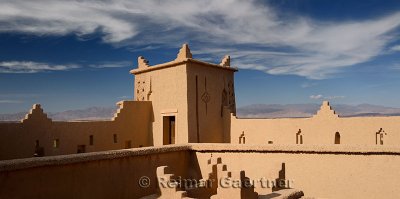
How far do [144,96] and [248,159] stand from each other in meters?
7.92

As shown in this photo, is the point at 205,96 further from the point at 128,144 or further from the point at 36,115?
the point at 36,115

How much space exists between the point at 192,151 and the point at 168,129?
4406 mm

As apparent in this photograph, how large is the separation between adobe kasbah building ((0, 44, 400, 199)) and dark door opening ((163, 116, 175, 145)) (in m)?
0.05

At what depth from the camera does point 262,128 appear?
16844 millimetres

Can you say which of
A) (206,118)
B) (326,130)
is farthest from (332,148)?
(206,118)

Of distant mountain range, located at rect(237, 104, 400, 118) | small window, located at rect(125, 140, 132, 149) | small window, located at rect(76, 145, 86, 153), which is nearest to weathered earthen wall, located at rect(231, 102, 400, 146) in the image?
small window, located at rect(125, 140, 132, 149)

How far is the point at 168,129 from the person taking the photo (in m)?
17.4

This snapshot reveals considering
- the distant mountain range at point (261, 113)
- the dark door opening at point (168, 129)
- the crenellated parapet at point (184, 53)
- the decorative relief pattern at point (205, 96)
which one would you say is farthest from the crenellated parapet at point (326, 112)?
the distant mountain range at point (261, 113)

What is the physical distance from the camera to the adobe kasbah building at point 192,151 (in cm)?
883

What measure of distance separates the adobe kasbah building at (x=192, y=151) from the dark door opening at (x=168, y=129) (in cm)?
5

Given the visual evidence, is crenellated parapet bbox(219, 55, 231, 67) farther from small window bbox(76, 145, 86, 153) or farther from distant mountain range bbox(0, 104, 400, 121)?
distant mountain range bbox(0, 104, 400, 121)

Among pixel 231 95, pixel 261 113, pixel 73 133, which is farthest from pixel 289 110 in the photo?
pixel 73 133

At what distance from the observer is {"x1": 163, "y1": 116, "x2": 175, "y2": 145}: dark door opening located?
1722 centimetres

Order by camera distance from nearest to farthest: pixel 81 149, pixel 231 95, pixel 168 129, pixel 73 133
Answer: pixel 73 133 → pixel 81 149 → pixel 168 129 → pixel 231 95
